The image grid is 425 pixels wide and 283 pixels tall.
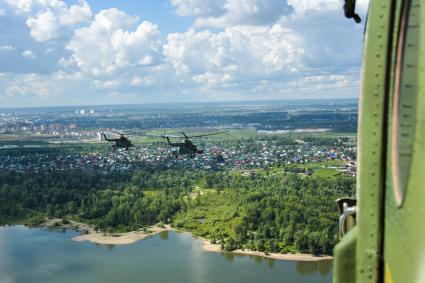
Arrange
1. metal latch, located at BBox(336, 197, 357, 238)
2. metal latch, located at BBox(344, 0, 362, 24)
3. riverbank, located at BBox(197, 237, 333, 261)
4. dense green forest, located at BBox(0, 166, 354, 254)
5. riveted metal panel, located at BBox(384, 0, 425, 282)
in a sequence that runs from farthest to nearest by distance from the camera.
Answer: dense green forest, located at BBox(0, 166, 354, 254)
riverbank, located at BBox(197, 237, 333, 261)
metal latch, located at BBox(336, 197, 357, 238)
metal latch, located at BBox(344, 0, 362, 24)
riveted metal panel, located at BBox(384, 0, 425, 282)

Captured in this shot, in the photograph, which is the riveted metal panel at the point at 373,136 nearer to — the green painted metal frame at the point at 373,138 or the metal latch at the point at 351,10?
the green painted metal frame at the point at 373,138

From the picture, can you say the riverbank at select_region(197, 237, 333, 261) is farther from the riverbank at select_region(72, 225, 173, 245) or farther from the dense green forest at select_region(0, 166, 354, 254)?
the riverbank at select_region(72, 225, 173, 245)

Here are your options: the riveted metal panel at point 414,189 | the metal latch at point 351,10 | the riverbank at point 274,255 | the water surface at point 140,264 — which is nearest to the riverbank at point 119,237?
the water surface at point 140,264

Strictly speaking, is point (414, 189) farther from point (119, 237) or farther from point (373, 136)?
point (119, 237)

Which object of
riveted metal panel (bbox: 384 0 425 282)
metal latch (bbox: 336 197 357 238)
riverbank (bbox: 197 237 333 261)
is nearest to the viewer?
riveted metal panel (bbox: 384 0 425 282)

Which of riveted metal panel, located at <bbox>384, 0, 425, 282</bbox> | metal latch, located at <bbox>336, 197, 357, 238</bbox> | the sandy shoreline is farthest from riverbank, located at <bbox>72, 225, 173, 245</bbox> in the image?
riveted metal panel, located at <bbox>384, 0, 425, 282</bbox>
